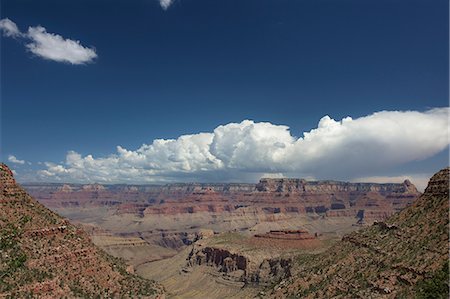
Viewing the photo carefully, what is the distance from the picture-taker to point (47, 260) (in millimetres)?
80500

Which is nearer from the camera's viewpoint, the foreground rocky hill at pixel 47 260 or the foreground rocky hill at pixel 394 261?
the foreground rocky hill at pixel 394 261

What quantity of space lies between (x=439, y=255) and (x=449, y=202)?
17.6m

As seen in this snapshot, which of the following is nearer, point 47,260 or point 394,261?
point 47,260

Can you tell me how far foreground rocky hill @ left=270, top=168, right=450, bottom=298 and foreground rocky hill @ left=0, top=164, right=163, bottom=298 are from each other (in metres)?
37.4

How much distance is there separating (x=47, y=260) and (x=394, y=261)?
6559 cm

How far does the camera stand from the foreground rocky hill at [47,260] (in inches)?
2923

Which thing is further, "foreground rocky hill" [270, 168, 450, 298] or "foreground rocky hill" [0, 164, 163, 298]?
"foreground rocky hill" [0, 164, 163, 298]

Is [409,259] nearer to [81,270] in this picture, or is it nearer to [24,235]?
[81,270]

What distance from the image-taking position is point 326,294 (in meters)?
90.3

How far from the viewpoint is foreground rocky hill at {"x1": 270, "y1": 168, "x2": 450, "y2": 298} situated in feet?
238

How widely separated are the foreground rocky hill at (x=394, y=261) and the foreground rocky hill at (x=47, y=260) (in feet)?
123

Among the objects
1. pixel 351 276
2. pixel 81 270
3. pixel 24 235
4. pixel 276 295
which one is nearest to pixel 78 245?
pixel 81 270

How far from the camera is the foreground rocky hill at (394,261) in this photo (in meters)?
72.6

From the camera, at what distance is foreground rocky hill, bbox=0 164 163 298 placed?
7425 cm
